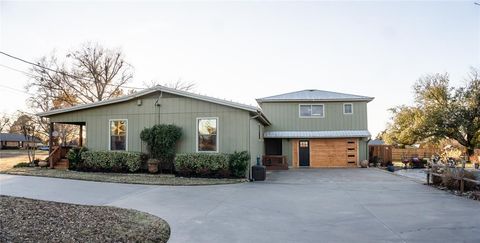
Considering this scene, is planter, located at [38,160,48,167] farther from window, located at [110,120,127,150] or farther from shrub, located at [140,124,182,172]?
shrub, located at [140,124,182,172]

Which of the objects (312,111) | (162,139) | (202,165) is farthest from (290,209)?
(312,111)

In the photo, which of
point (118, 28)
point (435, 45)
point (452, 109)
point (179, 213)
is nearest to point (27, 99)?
point (118, 28)

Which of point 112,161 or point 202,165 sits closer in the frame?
point 202,165

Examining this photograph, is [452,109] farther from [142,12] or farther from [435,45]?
[142,12]

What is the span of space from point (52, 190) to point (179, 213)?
5258 millimetres

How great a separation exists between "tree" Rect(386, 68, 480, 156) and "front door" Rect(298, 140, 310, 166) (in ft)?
45.2

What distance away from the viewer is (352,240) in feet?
17.0

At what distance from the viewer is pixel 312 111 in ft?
72.1

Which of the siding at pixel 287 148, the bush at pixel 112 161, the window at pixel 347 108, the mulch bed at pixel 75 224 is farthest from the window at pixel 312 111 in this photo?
the mulch bed at pixel 75 224

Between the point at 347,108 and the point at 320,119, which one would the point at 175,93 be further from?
the point at 347,108

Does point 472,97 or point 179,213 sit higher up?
point 472,97

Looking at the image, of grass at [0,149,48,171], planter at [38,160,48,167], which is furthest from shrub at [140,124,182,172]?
grass at [0,149,48,171]

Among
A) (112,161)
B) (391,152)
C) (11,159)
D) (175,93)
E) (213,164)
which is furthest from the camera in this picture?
(11,159)

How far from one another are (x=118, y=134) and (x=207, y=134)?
4.63 meters
